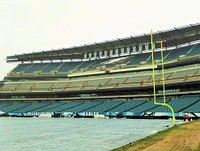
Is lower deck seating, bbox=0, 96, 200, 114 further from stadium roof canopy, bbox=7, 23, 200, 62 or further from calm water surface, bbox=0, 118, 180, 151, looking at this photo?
calm water surface, bbox=0, 118, 180, 151

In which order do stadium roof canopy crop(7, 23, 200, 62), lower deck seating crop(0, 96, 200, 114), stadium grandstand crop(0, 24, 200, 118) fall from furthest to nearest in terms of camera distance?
1. stadium roof canopy crop(7, 23, 200, 62)
2. stadium grandstand crop(0, 24, 200, 118)
3. lower deck seating crop(0, 96, 200, 114)

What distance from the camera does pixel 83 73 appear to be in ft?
351

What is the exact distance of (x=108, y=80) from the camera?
98.2 m

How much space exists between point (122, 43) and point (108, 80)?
1220 centimetres

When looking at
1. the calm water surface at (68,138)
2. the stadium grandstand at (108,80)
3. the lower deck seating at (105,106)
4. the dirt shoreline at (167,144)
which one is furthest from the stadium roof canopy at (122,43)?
the dirt shoreline at (167,144)

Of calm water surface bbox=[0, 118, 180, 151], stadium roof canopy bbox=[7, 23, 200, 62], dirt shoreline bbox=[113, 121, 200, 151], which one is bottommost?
calm water surface bbox=[0, 118, 180, 151]

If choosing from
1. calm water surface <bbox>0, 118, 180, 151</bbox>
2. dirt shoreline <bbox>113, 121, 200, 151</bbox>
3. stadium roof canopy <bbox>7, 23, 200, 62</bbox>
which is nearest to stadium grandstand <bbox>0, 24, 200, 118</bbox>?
stadium roof canopy <bbox>7, 23, 200, 62</bbox>

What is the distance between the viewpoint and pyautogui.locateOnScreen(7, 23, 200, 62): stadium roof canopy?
3351 inches

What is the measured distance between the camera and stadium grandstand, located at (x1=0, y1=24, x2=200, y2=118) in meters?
79.0

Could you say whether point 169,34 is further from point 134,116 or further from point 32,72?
point 32,72

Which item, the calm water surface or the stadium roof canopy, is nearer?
the calm water surface

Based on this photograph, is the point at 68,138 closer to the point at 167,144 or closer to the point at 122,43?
the point at 167,144

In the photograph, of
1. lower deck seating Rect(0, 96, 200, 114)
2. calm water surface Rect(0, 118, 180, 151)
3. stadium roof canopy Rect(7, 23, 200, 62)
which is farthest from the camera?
stadium roof canopy Rect(7, 23, 200, 62)

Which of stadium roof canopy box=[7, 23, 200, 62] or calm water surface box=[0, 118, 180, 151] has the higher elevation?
stadium roof canopy box=[7, 23, 200, 62]
